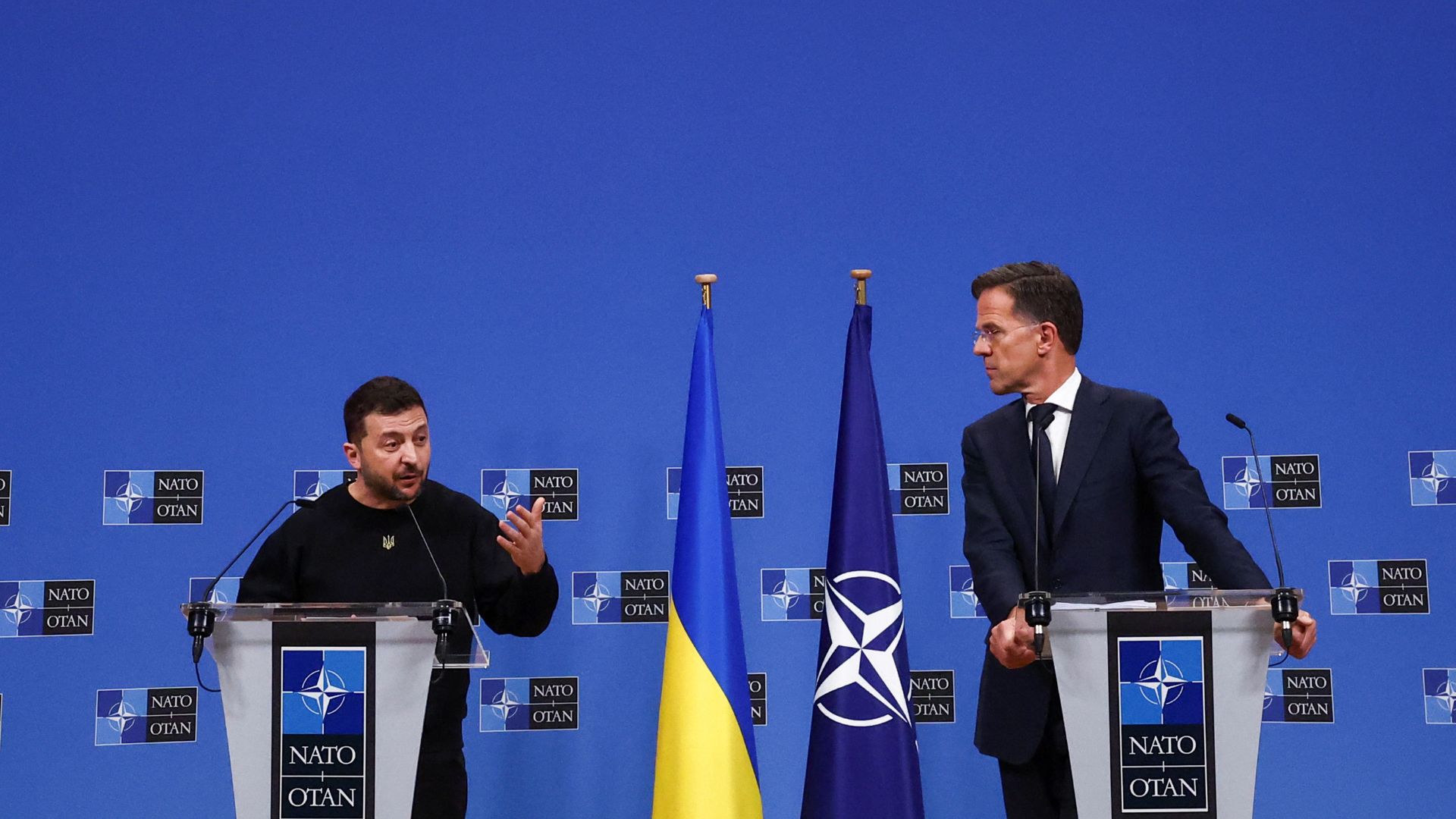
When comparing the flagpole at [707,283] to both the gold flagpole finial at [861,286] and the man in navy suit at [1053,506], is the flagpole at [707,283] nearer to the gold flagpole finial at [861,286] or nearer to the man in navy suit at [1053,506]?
the gold flagpole finial at [861,286]

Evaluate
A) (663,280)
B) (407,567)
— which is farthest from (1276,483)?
(407,567)

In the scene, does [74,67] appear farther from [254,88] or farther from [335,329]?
[335,329]

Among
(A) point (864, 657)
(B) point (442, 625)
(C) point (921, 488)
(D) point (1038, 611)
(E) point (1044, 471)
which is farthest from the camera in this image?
(C) point (921, 488)

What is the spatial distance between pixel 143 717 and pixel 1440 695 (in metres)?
4.08

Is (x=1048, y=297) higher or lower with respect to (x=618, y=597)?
higher

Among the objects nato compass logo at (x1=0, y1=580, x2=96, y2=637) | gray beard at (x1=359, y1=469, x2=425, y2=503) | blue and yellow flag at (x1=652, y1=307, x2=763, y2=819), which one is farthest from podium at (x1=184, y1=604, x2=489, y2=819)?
nato compass logo at (x1=0, y1=580, x2=96, y2=637)

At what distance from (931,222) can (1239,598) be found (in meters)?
2.35

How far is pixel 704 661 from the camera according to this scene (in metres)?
3.94

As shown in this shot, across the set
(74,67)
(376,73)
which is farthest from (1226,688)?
(74,67)

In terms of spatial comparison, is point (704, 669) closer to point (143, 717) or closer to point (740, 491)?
point (740, 491)

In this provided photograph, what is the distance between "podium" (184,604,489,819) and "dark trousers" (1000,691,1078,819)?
122 cm

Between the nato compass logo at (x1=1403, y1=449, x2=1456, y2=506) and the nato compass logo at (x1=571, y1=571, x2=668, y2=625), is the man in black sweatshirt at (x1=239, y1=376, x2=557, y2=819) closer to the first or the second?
the nato compass logo at (x1=571, y1=571, x2=668, y2=625)

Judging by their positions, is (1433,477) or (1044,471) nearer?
(1044,471)

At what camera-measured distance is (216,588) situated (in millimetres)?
4520
